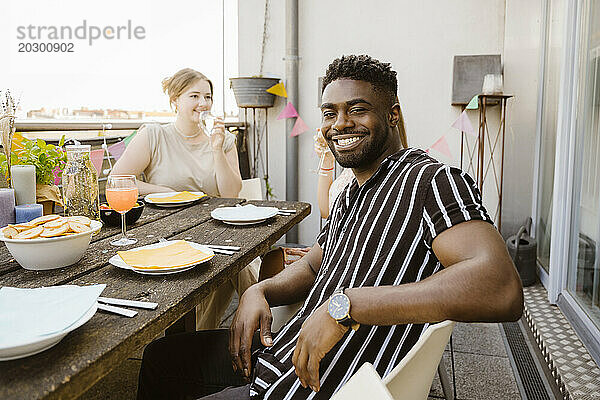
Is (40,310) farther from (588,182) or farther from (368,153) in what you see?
(588,182)

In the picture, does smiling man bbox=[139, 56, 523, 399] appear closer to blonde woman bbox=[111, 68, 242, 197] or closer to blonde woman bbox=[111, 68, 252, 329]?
blonde woman bbox=[111, 68, 252, 329]

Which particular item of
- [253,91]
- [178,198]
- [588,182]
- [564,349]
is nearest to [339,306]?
[178,198]

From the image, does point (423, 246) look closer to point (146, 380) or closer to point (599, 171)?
point (146, 380)

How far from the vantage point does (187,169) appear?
305cm

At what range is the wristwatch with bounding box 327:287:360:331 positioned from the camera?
3.42 ft

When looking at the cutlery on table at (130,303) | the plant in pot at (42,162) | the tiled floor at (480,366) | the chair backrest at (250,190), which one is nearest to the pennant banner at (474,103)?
the tiled floor at (480,366)

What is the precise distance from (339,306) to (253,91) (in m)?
3.76

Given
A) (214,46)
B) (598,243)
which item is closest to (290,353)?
(598,243)

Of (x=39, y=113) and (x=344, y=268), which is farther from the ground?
(x=39, y=113)

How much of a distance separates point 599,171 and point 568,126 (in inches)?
19.5

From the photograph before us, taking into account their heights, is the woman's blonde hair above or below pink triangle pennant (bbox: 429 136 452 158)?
above

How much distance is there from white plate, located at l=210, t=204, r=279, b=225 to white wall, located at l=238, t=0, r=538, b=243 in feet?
8.38

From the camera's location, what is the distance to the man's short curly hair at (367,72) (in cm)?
132

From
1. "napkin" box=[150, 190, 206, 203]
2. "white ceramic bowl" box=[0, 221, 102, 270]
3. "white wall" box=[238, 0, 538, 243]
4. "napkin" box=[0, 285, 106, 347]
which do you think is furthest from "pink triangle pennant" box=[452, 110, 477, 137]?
"napkin" box=[0, 285, 106, 347]
